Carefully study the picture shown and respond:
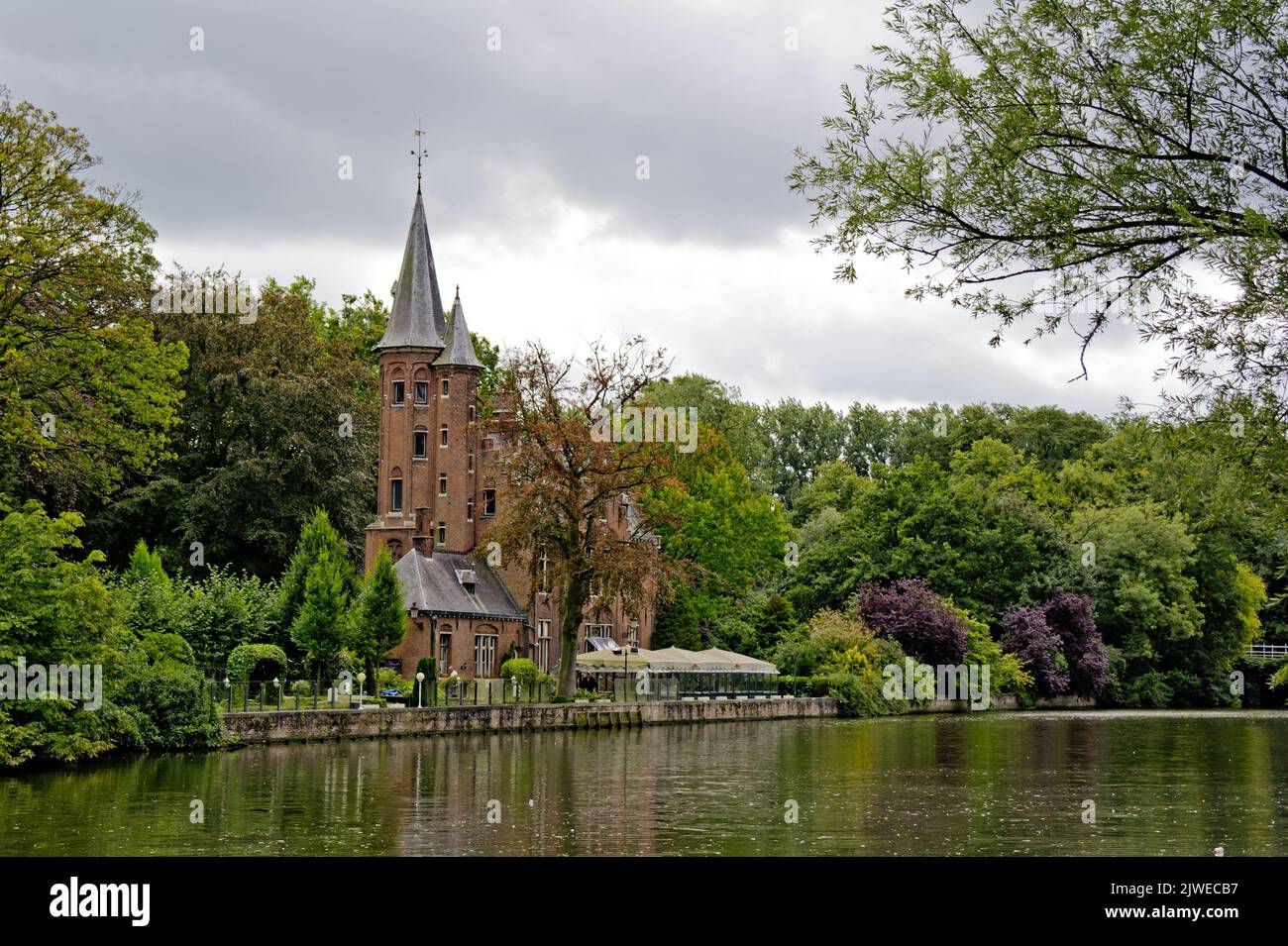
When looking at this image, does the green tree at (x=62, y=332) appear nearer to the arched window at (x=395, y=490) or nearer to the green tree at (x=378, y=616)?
the green tree at (x=378, y=616)

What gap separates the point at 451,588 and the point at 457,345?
11632mm

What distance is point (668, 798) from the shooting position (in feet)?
71.9

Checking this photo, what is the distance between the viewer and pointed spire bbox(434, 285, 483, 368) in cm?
6041

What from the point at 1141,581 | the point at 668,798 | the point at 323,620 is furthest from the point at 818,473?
the point at 668,798

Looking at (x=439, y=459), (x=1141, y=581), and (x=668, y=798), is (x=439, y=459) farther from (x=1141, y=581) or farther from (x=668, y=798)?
(x=668, y=798)

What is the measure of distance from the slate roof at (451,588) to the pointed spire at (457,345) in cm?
835

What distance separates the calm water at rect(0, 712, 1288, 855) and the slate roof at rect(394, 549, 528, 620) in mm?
15198

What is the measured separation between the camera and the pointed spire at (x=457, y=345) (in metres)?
60.4

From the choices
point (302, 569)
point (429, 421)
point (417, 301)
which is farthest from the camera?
point (417, 301)

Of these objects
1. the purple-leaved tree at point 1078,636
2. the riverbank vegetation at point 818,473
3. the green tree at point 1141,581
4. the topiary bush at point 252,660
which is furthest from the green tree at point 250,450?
the green tree at point 1141,581

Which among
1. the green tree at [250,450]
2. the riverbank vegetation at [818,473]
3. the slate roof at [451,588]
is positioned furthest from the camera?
the green tree at [250,450]

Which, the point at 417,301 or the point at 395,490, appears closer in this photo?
the point at 395,490

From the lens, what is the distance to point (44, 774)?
2472 cm
